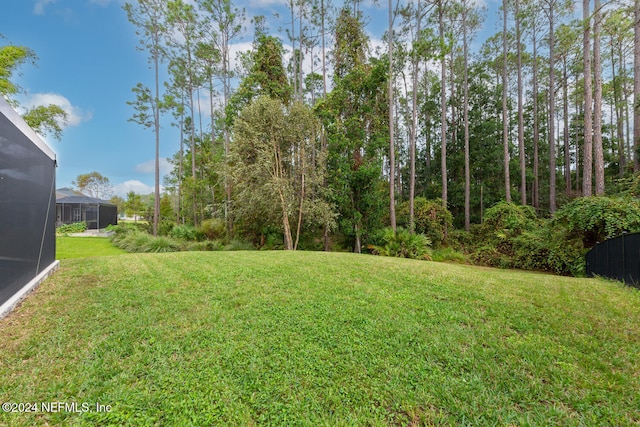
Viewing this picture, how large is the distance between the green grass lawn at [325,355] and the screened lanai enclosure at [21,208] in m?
0.39

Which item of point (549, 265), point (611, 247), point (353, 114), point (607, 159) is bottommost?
point (549, 265)

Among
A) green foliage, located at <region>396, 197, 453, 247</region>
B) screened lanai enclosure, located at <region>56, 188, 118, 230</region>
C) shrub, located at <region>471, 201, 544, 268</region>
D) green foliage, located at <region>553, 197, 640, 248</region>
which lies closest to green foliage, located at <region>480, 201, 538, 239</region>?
shrub, located at <region>471, 201, 544, 268</region>

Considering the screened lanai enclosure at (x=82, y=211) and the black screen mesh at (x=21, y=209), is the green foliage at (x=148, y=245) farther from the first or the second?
the screened lanai enclosure at (x=82, y=211)

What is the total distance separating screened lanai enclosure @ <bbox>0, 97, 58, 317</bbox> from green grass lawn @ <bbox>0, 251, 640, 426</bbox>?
39cm

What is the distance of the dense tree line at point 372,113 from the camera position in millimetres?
9250

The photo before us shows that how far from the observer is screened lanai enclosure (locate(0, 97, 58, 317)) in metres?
2.70

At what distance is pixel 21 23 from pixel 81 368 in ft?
31.0

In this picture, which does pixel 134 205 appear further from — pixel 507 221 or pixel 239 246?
pixel 507 221

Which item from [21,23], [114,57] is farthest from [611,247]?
[114,57]

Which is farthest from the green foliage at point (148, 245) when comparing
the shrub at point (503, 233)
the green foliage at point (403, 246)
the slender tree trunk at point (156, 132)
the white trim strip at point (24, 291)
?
the shrub at point (503, 233)

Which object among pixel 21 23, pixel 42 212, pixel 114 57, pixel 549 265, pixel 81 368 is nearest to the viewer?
pixel 81 368

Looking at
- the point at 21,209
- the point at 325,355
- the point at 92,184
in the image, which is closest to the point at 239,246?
the point at 21,209

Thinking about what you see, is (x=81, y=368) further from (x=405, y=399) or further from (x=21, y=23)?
(x=21, y=23)

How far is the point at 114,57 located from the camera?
934 centimetres
